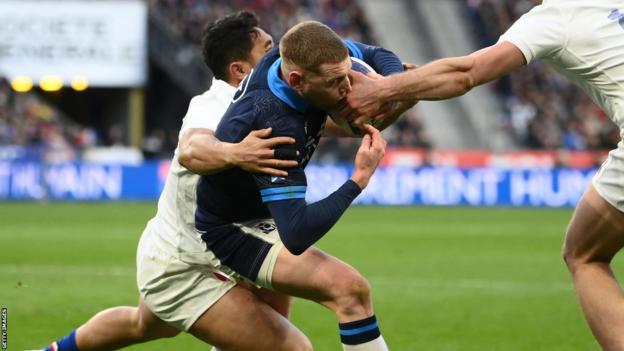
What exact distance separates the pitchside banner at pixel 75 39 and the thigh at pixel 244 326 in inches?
1041

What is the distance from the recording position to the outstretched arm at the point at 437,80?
17.2ft

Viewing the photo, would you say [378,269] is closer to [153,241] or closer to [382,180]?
[153,241]

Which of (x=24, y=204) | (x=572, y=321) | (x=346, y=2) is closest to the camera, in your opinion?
(x=572, y=321)

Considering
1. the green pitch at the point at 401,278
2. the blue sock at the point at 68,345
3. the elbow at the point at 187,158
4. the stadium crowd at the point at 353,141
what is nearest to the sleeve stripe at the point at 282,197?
the elbow at the point at 187,158

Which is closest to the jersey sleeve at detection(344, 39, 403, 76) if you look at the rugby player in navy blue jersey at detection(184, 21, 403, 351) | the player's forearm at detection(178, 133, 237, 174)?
the rugby player in navy blue jersey at detection(184, 21, 403, 351)

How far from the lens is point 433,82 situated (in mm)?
5371

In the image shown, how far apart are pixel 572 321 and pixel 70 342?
449 centimetres

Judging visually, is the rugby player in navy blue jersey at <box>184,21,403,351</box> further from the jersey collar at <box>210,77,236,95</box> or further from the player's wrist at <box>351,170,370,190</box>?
the jersey collar at <box>210,77,236,95</box>

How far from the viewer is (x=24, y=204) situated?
2550 centimetres

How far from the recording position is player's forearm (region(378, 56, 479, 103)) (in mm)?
5332

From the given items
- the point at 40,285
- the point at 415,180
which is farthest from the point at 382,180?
the point at 40,285

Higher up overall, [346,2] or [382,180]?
[346,2]

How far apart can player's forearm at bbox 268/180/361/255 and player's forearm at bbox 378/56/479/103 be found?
0.66 m

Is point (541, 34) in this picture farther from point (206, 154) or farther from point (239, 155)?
point (206, 154)
